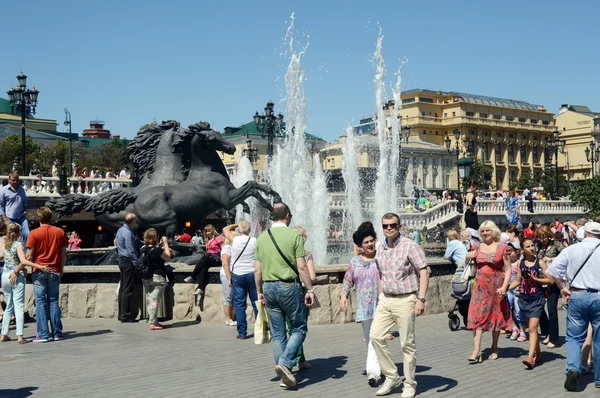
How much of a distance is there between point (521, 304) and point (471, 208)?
5.39 meters

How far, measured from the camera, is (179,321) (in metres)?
11.3

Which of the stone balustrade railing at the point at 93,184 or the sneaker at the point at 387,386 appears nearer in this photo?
the sneaker at the point at 387,386

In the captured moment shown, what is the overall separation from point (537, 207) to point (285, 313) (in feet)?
147

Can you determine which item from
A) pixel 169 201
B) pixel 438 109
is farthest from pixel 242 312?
pixel 438 109

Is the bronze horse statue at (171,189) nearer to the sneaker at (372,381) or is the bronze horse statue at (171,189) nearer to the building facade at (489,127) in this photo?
the sneaker at (372,381)

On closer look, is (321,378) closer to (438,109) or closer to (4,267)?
(4,267)

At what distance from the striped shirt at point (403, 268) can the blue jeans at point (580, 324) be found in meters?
1.49

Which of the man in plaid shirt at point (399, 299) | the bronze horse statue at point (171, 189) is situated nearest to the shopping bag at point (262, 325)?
the man in plaid shirt at point (399, 299)

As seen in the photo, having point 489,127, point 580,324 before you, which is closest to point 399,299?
point 580,324

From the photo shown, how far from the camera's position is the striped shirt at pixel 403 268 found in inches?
253

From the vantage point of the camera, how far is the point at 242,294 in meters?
9.60

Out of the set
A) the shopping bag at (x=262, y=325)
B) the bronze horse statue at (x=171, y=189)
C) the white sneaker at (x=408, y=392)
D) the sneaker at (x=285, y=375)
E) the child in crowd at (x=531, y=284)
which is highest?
the bronze horse statue at (x=171, y=189)

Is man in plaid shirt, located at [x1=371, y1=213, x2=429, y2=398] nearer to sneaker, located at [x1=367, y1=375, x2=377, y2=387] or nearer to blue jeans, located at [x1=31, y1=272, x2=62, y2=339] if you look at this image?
sneaker, located at [x1=367, y1=375, x2=377, y2=387]

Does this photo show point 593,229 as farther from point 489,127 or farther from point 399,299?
point 489,127
